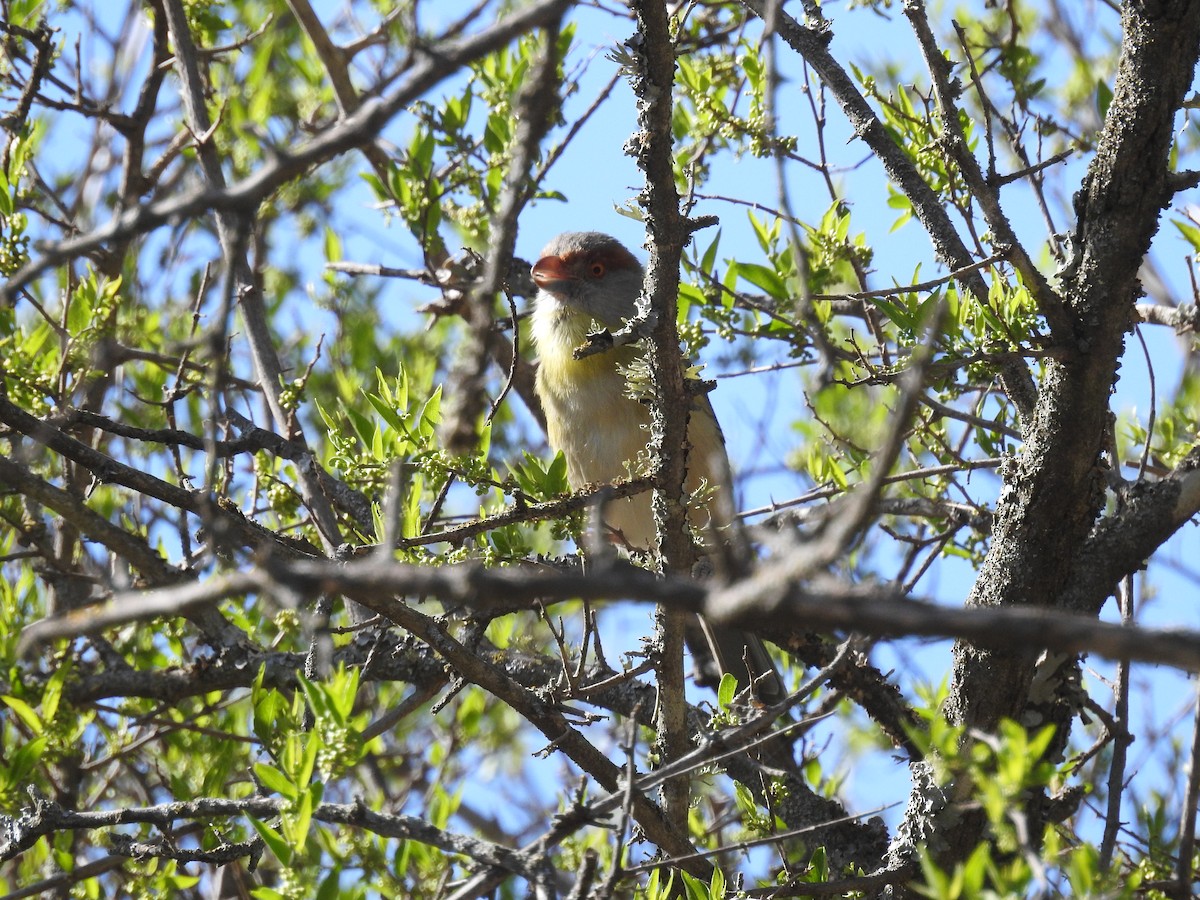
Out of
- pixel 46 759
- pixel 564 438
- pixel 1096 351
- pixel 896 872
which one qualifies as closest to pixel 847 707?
pixel 564 438

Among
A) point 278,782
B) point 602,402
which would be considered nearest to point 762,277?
point 602,402

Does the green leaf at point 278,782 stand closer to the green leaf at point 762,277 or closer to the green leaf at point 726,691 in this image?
the green leaf at point 726,691

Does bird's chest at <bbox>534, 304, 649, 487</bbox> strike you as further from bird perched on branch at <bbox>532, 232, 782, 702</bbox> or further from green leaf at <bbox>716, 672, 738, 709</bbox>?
green leaf at <bbox>716, 672, 738, 709</bbox>

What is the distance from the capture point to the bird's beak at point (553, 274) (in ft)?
19.8

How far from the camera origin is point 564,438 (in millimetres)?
5469

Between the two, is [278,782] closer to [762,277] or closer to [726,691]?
[726,691]

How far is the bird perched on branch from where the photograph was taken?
17.1ft

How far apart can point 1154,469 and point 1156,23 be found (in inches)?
74.3

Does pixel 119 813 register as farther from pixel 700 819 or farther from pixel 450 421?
pixel 700 819

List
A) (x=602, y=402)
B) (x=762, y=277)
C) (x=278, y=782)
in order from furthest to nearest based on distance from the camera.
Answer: (x=602, y=402), (x=762, y=277), (x=278, y=782)

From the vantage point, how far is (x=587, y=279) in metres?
6.06

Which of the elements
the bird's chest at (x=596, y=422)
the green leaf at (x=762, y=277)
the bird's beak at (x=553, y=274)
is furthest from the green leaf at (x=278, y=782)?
the bird's beak at (x=553, y=274)

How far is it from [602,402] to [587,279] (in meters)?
0.99

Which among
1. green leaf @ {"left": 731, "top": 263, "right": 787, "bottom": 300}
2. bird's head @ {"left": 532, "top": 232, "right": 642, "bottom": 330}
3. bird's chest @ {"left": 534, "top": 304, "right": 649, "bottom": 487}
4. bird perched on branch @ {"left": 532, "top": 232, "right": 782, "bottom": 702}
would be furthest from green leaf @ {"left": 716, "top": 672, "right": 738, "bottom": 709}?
bird's head @ {"left": 532, "top": 232, "right": 642, "bottom": 330}
